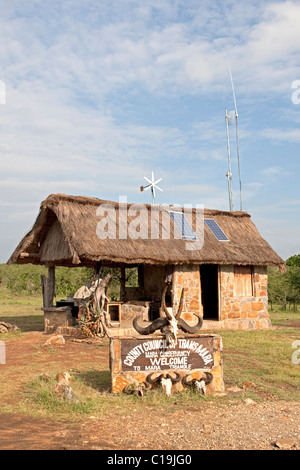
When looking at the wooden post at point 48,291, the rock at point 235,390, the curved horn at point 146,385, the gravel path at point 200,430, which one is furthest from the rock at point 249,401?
the wooden post at point 48,291

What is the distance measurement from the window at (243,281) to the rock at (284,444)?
1115 centimetres

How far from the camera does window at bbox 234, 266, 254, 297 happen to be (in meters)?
15.7

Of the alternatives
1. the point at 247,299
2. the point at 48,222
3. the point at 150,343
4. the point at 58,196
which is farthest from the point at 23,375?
the point at 247,299

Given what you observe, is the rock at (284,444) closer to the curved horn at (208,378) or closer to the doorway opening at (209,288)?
the curved horn at (208,378)

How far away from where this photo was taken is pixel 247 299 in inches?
619

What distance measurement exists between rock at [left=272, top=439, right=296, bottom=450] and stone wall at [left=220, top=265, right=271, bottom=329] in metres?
10.6

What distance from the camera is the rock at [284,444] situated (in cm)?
452

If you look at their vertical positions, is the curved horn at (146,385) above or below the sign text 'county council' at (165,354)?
below

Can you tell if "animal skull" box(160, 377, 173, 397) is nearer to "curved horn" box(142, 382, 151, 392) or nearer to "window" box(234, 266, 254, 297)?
"curved horn" box(142, 382, 151, 392)

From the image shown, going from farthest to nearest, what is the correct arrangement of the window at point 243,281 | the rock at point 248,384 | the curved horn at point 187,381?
the window at point 243,281, the rock at point 248,384, the curved horn at point 187,381

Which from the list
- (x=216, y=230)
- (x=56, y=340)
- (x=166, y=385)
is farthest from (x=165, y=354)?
(x=216, y=230)
